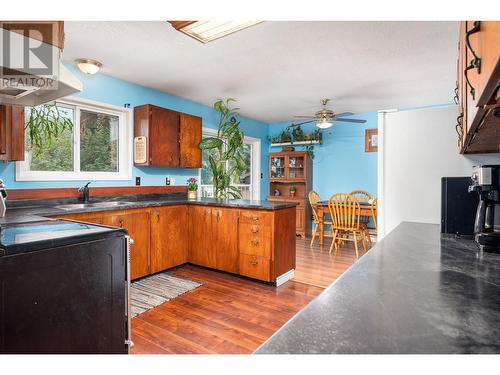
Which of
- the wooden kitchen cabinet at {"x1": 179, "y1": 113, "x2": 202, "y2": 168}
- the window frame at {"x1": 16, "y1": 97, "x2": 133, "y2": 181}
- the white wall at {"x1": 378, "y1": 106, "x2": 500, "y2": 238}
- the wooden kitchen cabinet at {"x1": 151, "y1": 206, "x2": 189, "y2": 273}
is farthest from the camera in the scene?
the wooden kitchen cabinet at {"x1": 179, "y1": 113, "x2": 202, "y2": 168}

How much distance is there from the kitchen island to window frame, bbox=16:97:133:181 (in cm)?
27

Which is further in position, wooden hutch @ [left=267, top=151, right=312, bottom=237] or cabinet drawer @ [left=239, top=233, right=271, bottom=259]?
wooden hutch @ [left=267, top=151, right=312, bottom=237]

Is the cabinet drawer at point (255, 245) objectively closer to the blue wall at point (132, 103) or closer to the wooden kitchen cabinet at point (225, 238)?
the wooden kitchen cabinet at point (225, 238)

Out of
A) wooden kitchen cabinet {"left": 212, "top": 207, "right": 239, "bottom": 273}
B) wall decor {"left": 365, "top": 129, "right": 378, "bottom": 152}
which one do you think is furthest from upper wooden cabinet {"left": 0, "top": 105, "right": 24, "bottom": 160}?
wall decor {"left": 365, "top": 129, "right": 378, "bottom": 152}

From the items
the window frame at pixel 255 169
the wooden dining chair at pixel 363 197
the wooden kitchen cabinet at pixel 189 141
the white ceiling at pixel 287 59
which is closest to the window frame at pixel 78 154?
the white ceiling at pixel 287 59

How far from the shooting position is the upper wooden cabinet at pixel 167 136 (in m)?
3.47

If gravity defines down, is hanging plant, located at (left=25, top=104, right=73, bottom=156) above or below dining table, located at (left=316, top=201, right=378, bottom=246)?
above

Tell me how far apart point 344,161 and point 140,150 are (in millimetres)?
3763

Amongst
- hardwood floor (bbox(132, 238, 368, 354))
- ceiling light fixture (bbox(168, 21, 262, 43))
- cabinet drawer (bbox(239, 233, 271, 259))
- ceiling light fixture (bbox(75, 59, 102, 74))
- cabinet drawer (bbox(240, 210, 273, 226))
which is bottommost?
hardwood floor (bbox(132, 238, 368, 354))

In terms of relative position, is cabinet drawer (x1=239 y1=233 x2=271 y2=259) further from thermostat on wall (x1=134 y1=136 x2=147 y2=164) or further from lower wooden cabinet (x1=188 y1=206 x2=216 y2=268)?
thermostat on wall (x1=134 y1=136 x2=147 y2=164)

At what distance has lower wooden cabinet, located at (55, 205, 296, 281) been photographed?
113 inches

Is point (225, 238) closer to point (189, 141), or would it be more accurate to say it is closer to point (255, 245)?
point (255, 245)
